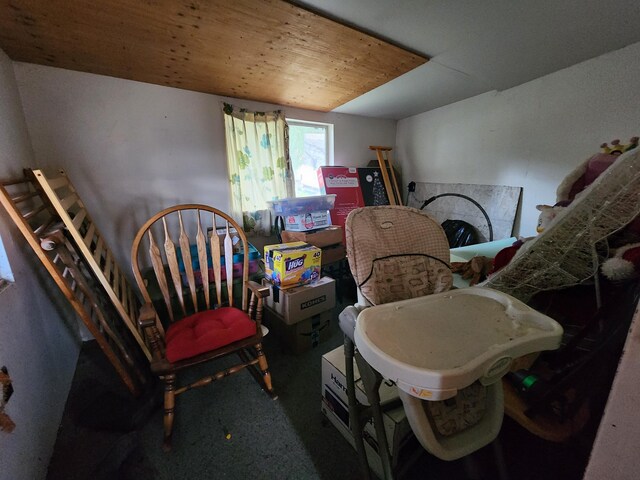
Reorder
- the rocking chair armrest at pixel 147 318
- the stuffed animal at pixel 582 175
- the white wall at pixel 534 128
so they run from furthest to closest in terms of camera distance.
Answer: the white wall at pixel 534 128
the stuffed animal at pixel 582 175
the rocking chair armrest at pixel 147 318

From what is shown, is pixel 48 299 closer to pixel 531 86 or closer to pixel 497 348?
pixel 497 348

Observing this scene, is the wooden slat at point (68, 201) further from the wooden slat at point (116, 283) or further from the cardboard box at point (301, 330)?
the cardboard box at point (301, 330)

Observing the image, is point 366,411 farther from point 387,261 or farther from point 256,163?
point 256,163

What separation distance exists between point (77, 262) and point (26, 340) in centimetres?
52

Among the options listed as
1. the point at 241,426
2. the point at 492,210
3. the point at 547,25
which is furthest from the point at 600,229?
the point at 492,210

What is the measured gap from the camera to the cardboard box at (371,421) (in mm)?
932

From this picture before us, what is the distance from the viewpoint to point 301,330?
1.74 metres

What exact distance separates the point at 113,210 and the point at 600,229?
2.81 m

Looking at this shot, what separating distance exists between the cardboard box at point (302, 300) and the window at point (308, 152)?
148 centimetres

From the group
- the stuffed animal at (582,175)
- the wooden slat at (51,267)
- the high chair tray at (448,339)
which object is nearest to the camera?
the high chair tray at (448,339)

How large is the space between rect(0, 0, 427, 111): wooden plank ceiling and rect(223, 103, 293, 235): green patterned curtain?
0.30 metres

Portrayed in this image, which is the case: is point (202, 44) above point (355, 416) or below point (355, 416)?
above

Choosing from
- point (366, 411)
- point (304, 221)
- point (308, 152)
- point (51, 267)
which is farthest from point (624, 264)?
point (308, 152)

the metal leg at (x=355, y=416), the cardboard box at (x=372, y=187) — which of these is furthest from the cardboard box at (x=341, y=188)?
the metal leg at (x=355, y=416)
